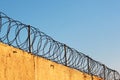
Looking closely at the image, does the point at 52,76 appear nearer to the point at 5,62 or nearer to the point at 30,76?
the point at 30,76

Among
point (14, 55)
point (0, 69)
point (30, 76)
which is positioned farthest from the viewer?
point (30, 76)

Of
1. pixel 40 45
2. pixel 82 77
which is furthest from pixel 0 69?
pixel 82 77

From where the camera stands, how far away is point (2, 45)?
10070mm

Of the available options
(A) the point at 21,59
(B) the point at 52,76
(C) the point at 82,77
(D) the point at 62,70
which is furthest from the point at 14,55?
(C) the point at 82,77

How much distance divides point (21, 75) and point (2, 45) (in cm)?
Result: 119

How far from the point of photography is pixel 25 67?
11062mm

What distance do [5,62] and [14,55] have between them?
495 millimetres

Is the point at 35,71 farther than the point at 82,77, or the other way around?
the point at 82,77

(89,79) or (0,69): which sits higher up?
(89,79)

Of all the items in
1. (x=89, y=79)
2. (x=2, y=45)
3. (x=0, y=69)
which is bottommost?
(x=0, y=69)

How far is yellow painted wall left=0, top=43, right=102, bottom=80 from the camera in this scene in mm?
10134

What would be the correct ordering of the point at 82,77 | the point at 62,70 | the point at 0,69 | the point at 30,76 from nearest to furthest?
the point at 0,69, the point at 30,76, the point at 62,70, the point at 82,77

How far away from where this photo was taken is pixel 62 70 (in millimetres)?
13766

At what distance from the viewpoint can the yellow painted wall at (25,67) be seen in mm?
10134
